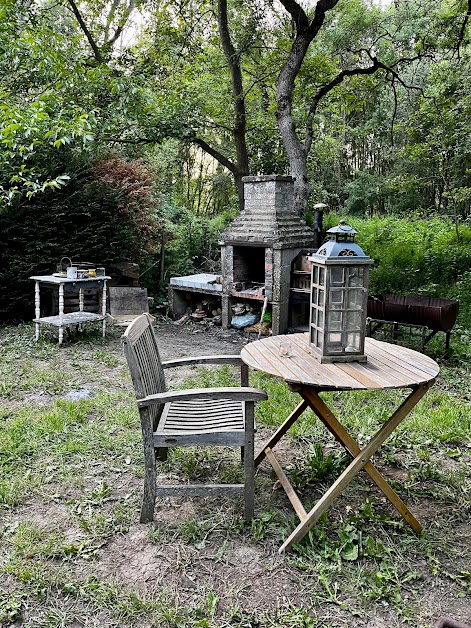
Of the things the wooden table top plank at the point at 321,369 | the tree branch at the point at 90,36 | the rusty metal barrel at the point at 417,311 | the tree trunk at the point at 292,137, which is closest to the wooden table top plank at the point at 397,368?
the wooden table top plank at the point at 321,369

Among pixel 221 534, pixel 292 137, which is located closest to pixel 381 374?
pixel 221 534

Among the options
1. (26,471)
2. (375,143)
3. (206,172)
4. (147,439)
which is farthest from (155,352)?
(375,143)

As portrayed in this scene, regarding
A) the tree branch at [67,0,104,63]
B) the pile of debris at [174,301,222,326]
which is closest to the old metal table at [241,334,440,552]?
the pile of debris at [174,301,222,326]

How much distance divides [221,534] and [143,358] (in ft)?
3.36

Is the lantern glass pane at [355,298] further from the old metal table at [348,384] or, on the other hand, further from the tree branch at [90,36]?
the tree branch at [90,36]

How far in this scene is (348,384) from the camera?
2348mm

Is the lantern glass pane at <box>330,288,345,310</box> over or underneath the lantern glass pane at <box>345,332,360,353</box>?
over

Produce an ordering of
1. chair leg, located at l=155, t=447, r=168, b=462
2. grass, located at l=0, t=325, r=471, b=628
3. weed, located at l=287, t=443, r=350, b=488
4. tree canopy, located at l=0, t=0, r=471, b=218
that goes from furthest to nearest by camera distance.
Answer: tree canopy, located at l=0, t=0, r=471, b=218, chair leg, located at l=155, t=447, r=168, b=462, weed, located at l=287, t=443, r=350, b=488, grass, located at l=0, t=325, r=471, b=628

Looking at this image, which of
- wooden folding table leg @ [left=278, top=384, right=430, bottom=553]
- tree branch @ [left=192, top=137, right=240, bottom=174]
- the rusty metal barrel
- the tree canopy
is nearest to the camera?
wooden folding table leg @ [left=278, top=384, right=430, bottom=553]

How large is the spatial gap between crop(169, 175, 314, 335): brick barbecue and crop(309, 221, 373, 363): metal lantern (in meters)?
4.09

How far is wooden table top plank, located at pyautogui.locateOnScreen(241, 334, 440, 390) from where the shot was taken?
2.38 m

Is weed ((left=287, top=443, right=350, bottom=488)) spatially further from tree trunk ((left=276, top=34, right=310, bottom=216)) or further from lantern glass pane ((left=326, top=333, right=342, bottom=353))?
tree trunk ((left=276, top=34, right=310, bottom=216))

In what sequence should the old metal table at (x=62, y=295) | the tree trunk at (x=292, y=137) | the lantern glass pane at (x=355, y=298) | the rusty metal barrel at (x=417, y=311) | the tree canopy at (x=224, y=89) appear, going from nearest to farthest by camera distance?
the lantern glass pane at (x=355, y=298) < the rusty metal barrel at (x=417, y=311) < the old metal table at (x=62, y=295) < the tree canopy at (x=224, y=89) < the tree trunk at (x=292, y=137)

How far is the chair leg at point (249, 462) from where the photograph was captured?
8.65 ft
